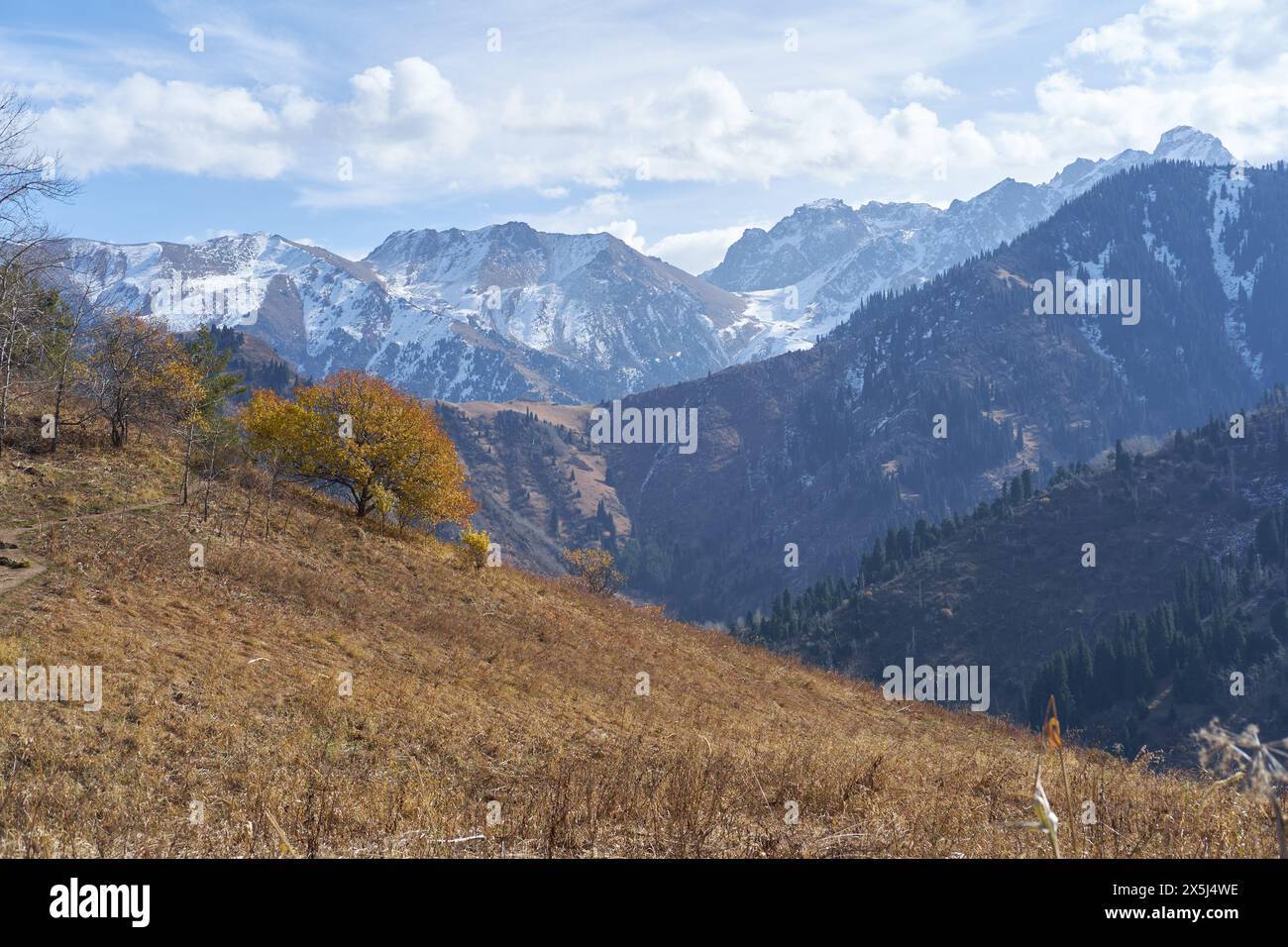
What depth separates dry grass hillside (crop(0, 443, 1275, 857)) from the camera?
8.84 meters

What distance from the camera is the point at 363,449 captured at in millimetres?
38531

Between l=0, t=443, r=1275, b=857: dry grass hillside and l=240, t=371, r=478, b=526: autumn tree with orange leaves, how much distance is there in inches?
76.0

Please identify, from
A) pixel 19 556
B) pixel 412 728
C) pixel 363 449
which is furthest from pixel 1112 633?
pixel 19 556

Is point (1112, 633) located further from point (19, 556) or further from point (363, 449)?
point (19, 556)

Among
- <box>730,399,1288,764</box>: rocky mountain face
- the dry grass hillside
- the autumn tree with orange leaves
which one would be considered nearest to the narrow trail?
the dry grass hillside

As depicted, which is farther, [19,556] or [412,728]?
[19,556]

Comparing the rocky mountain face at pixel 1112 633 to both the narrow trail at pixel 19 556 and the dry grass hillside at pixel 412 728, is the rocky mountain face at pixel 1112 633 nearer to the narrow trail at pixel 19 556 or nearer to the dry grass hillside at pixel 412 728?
the dry grass hillside at pixel 412 728

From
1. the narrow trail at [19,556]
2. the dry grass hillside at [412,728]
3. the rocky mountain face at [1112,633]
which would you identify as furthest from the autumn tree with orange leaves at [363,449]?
the rocky mountain face at [1112,633]

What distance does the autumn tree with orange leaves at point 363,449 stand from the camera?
124 ft

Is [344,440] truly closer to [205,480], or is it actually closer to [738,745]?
[205,480]

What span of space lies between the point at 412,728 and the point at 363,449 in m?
23.6
